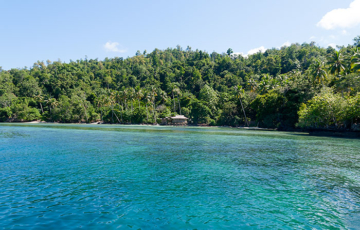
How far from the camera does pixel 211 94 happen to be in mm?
100000

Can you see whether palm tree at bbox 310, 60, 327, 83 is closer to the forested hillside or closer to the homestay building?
the forested hillside

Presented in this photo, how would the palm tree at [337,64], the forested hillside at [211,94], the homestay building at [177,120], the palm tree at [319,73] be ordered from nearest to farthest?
the forested hillside at [211,94] → the palm tree at [337,64] → the palm tree at [319,73] → the homestay building at [177,120]

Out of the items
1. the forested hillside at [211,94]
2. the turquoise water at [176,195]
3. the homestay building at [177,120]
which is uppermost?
the forested hillside at [211,94]

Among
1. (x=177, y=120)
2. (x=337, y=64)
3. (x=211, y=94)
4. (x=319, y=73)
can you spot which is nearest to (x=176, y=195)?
(x=319, y=73)

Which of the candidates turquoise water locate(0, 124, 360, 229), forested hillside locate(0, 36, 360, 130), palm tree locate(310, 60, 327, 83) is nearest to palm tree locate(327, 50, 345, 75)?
forested hillside locate(0, 36, 360, 130)

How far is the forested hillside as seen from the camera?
51.7m

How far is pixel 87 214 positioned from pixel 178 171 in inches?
336

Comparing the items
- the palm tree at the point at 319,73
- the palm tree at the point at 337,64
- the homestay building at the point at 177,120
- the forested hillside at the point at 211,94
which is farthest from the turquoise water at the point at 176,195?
the homestay building at the point at 177,120

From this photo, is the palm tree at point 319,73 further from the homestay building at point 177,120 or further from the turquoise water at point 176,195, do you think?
the homestay building at point 177,120

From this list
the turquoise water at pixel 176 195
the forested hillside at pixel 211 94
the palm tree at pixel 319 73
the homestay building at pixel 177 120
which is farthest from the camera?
the homestay building at pixel 177 120

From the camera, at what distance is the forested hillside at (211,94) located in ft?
170

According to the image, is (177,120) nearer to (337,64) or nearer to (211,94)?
(211,94)

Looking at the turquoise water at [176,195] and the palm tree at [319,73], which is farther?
the palm tree at [319,73]

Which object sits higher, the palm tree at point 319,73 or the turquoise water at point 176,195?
the palm tree at point 319,73
